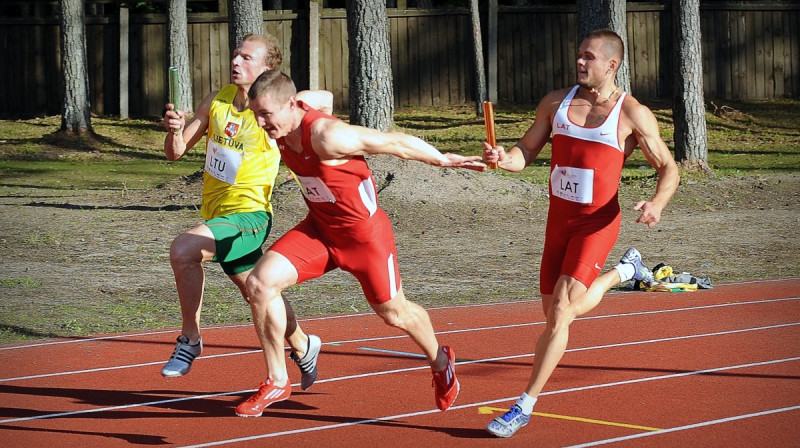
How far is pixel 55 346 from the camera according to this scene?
26.5ft

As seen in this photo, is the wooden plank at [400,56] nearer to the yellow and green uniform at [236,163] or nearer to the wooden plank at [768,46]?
the wooden plank at [768,46]

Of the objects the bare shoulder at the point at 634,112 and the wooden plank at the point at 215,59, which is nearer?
the bare shoulder at the point at 634,112

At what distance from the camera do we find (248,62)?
6.70 metres

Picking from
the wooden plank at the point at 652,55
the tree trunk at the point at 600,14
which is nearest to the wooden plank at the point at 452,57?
the wooden plank at the point at 652,55

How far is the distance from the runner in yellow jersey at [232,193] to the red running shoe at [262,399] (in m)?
0.48

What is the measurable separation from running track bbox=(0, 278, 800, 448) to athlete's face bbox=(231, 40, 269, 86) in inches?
78.4

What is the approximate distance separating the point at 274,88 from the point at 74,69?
17555 mm

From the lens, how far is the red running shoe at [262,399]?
5.79 meters

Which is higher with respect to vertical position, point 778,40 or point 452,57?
point 778,40

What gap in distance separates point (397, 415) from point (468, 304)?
151 inches

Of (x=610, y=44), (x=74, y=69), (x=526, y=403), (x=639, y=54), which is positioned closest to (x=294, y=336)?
(x=526, y=403)

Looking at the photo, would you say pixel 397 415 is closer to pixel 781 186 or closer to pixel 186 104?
pixel 781 186

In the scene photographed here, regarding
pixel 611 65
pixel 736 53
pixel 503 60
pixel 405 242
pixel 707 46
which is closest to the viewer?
pixel 611 65

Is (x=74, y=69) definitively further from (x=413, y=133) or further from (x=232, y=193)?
(x=232, y=193)
